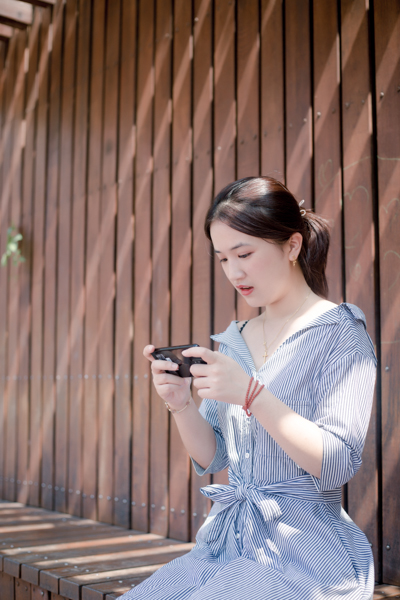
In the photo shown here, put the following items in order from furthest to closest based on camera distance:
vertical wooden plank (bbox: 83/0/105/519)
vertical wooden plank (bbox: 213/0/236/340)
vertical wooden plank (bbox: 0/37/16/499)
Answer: vertical wooden plank (bbox: 0/37/16/499), vertical wooden plank (bbox: 83/0/105/519), vertical wooden plank (bbox: 213/0/236/340)

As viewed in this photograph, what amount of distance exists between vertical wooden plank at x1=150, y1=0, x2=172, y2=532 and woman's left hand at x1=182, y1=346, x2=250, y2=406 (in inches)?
72.9

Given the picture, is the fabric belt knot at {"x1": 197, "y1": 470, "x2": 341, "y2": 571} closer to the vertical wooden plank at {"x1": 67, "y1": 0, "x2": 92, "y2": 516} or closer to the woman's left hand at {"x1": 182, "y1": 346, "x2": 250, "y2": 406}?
the woman's left hand at {"x1": 182, "y1": 346, "x2": 250, "y2": 406}

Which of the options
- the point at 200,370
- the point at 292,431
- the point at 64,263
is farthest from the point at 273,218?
the point at 64,263

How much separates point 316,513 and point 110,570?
129cm

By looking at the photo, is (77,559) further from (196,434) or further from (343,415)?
(343,415)

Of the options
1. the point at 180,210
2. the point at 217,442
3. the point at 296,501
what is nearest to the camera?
the point at 296,501

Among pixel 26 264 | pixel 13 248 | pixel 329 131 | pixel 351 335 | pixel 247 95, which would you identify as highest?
pixel 247 95

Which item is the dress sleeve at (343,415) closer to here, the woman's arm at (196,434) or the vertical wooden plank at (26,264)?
the woman's arm at (196,434)

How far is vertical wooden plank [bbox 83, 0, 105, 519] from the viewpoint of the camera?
12.8 feet

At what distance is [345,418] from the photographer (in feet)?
5.18

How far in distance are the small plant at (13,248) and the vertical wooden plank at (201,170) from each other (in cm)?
180

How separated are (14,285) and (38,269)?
0.37 meters

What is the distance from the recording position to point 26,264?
4672 mm

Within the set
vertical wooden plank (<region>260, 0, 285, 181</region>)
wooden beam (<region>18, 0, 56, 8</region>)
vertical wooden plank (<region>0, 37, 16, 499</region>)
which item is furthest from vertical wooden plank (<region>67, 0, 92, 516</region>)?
vertical wooden plank (<region>260, 0, 285, 181</region>)
